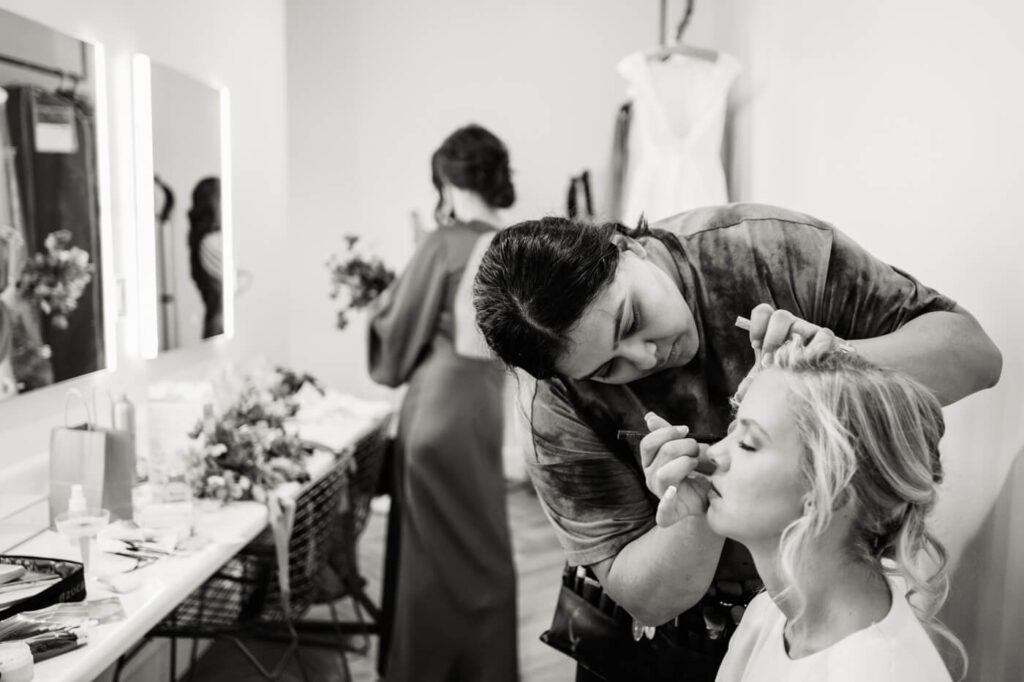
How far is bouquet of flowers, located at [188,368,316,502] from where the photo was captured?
2014 mm

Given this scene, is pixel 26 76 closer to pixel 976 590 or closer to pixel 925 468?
pixel 925 468

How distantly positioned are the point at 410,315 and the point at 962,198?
1.78 m

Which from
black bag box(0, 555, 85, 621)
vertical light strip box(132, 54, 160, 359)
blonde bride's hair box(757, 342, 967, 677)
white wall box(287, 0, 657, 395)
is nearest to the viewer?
blonde bride's hair box(757, 342, 967, 677)

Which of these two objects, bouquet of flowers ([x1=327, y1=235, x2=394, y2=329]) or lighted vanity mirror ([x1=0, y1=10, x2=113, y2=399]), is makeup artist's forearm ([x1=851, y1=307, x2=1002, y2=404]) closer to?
lighted vanity mirror ([x1=0, y1=10, x2=113, y2=399])

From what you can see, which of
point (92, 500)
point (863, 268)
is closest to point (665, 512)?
point (863, 268)

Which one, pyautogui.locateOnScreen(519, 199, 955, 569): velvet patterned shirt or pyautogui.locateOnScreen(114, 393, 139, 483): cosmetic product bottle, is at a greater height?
pyautogui.locateOnScreen(519, 199, 955, 569): velvet patterned shirt

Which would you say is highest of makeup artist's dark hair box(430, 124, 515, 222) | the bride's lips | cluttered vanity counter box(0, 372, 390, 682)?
makeup artist's dark hair box(430, 124, 515, 222)

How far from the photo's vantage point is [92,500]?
1769 mm

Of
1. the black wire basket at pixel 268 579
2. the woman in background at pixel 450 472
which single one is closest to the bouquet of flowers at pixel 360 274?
the woman in background at pixel 450 472

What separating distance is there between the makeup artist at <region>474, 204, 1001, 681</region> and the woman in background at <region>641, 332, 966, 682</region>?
1.9 inches

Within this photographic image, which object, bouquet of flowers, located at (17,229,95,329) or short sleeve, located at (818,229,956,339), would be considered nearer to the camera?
short sleeve, located at (818,229,956,339)

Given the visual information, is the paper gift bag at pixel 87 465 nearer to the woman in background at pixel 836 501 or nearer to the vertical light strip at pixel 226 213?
the woman in background at pixel 836 501

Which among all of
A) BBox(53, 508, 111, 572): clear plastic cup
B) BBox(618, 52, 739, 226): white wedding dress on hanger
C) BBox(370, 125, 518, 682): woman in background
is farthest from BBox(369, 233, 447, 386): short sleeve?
BBox(53, 508, 111, 572): clear plastic cup

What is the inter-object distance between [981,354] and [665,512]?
1.54ft
